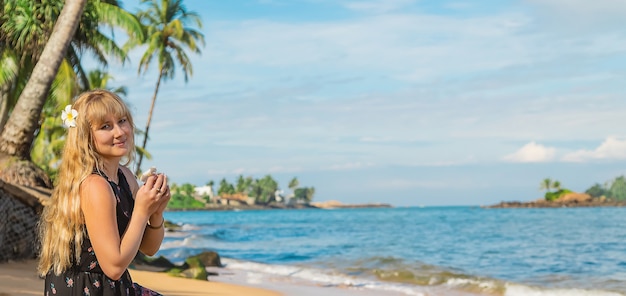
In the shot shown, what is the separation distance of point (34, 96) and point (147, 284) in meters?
4.67

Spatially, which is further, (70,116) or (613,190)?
(613,190)


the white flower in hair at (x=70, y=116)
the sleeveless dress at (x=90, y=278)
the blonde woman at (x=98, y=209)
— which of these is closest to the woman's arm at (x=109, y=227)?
the blonde woman at (x=98, y=209)

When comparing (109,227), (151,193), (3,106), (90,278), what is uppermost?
(3,106)

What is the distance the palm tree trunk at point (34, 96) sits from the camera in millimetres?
13725

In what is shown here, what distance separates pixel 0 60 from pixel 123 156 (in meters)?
18.6

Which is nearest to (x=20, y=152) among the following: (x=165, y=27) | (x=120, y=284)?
(x=120, y=284)

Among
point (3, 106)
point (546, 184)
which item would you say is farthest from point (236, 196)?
point (3, 106)

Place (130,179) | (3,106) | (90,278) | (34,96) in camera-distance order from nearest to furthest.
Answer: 1. (90,278)
2. (130,179)
3. (34,96)
4. (3,106)

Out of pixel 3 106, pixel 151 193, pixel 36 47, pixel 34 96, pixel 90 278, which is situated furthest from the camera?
pixel 3 106

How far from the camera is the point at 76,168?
2439 millimetres

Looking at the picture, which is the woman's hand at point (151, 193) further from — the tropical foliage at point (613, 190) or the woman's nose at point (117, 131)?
the tropical foliage at point (613, 190)

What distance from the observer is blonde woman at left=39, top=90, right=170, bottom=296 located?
234 centimetres

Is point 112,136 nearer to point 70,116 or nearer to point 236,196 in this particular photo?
point 70,116

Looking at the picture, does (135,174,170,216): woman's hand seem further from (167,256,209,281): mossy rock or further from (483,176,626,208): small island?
(483,176,626,208): small island
